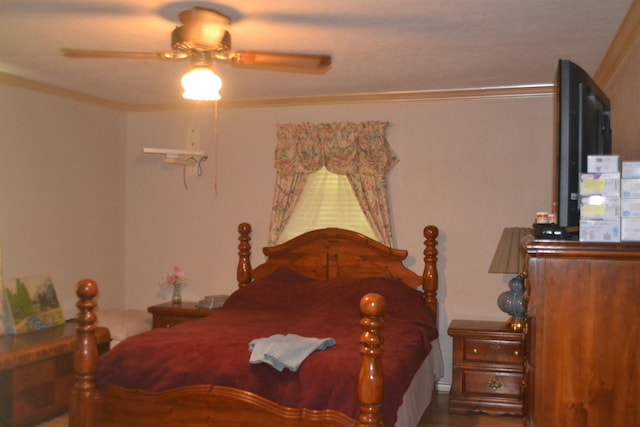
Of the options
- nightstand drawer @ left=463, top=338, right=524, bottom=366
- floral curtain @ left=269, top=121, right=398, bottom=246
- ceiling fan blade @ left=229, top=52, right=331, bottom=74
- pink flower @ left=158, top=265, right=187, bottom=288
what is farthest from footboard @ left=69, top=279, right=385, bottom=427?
pink flower @ left=158, top=265, right=187, bottom=288

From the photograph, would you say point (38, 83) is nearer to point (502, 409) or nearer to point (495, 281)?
point (495, 281)

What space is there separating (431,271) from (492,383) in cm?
90

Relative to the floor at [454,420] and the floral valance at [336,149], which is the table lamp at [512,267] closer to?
the floor at [454,420]

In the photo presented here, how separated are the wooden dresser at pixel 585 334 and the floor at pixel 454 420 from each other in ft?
7.25

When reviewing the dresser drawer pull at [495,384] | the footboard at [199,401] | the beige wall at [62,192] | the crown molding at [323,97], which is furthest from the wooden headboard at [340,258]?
the footboard at [199,401]

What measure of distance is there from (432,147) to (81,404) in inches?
122

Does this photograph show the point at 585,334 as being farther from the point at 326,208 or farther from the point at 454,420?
the point at 326,208

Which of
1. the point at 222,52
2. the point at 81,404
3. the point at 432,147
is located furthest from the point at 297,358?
the point at 432,147

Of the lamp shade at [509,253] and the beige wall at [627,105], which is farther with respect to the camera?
the lamp shade at [509,253]

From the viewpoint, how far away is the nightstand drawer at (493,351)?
14.4ft

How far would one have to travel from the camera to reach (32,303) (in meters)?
4.64

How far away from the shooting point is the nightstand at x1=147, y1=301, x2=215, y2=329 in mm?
5063

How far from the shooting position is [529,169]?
189 inches

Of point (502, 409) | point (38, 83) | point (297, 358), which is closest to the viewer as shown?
point (297, 358)
